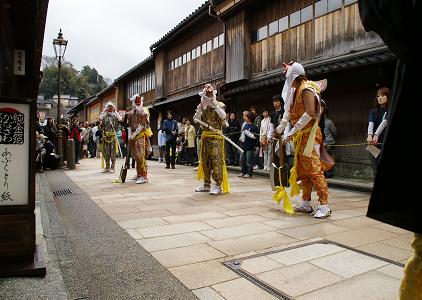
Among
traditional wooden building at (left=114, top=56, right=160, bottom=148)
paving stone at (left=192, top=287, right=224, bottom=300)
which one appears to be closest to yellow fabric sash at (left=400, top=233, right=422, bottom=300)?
paving stone at (left=192, top=287, right=224, bottom=300)

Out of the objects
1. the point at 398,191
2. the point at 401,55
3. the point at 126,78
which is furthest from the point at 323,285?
the point at 126,78

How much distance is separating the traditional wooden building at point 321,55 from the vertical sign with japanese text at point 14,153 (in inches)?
282

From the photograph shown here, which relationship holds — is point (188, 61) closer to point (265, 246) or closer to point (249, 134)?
point (249, 134)

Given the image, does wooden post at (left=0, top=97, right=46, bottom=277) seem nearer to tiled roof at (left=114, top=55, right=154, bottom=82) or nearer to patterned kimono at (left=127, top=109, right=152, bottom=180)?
patterned kimono at (left=127, top=109, right=152, bottom=180)

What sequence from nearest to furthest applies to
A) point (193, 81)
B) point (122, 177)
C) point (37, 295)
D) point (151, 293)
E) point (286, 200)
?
1. point (37, 295)
2. point (151, 293)
3. point (286, 200)
4. point (122, 177)
5. point (193, 81)

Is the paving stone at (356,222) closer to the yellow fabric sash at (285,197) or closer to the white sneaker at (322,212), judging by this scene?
the white sneaker at (322,212)

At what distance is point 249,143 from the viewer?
10352mm

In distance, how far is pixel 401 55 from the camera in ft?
4.71

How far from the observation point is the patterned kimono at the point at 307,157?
5043 millimetres

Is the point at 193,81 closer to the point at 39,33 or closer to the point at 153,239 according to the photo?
the point at 39,33

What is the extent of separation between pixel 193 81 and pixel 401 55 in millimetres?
17225

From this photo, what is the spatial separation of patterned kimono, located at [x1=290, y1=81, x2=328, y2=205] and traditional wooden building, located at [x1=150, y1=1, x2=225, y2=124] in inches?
405

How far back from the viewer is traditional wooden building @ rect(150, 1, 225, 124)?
16078 millimetres

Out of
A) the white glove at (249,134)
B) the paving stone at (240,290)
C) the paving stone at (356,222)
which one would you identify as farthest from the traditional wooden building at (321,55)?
the paving stone at (240,290)
